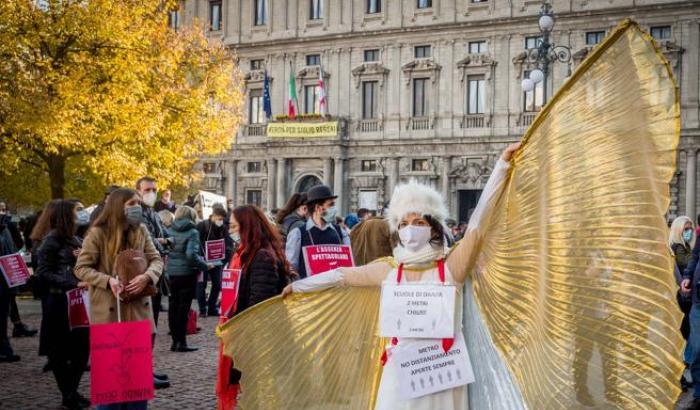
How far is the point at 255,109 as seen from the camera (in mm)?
39219

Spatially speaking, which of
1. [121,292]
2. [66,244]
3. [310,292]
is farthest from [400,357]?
[66,244]

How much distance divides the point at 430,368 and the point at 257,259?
1.98m

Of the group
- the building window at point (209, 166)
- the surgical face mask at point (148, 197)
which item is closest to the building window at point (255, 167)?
the building window at point (209, 166)

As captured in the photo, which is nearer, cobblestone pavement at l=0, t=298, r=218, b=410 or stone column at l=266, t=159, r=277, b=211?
cobblestone pavement at l=0, t=298, r=218, b=410

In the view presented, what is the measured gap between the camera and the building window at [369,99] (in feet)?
118

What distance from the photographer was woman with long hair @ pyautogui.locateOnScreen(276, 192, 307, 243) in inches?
312

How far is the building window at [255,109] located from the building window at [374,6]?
7.06 metres

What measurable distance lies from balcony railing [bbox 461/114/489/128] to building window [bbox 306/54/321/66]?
808cm

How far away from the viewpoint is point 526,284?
394cm

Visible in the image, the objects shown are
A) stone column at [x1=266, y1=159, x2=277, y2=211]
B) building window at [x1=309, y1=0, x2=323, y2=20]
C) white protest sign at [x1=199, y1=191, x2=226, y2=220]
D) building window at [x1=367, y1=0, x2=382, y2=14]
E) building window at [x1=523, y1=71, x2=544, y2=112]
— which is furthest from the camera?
stone column at [x1=266, y1=159, x2=277, y2=211]

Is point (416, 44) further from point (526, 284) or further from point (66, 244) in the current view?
point (526, 284)

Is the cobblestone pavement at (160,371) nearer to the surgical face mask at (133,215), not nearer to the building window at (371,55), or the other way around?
the surgical face mask at (133,215)

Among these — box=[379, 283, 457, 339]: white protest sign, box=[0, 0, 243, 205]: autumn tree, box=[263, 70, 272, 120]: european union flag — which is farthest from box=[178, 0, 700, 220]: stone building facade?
box=[379, 283, 457, 339]: white protest sign

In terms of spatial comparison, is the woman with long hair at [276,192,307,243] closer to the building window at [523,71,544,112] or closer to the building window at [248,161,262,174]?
the building window at [523,71,544,112]
